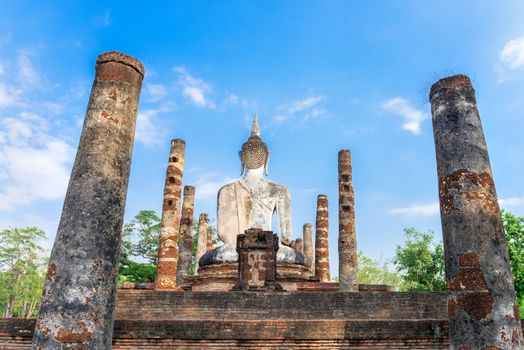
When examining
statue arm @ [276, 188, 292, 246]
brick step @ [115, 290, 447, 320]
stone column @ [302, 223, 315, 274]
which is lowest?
brick step @ [115, 290, 447, 320]

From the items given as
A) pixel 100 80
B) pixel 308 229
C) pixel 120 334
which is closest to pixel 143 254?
pixel 308 229

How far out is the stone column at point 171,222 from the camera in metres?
13.1

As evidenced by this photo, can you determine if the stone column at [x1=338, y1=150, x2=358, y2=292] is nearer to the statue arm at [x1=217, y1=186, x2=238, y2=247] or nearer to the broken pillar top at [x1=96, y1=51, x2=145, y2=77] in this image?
the statue arm at [x1=217, y1=186, x2=238, y2=247]

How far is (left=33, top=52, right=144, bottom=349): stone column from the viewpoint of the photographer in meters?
3.63

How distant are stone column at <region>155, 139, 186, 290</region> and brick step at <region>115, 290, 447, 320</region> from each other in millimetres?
4581

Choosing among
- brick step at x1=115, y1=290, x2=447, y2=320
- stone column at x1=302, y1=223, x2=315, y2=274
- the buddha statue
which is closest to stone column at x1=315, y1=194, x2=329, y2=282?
stone column at x1=302, y1=223, x2=315, y2=274

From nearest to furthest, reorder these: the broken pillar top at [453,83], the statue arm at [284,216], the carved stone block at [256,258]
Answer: the broken pillar top at [453,83]
the carved stone block at [256,258]
the statue arm at [284,216]

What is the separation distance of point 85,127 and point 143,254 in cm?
2465

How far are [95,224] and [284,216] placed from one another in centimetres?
1062

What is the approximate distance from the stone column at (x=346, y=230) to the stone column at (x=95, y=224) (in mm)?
10209

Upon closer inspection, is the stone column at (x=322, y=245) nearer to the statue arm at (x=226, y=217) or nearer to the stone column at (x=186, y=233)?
the stone column at (x=186, y=233)

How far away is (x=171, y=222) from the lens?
13891 mm

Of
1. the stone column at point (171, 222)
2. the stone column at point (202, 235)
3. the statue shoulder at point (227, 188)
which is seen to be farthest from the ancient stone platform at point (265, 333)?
the stone column at point (202, 235)

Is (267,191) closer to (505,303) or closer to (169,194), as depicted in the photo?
(169,194)
